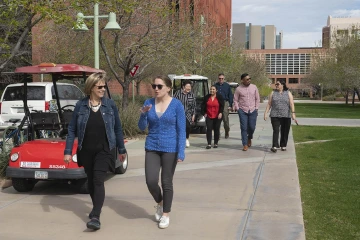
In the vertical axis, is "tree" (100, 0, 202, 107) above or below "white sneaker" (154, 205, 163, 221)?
above

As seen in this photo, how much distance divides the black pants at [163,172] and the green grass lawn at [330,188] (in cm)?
159

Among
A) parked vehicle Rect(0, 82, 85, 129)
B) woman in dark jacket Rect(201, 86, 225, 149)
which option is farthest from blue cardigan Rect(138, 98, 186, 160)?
parked vehicle Rect(0, 82, 85, 129)

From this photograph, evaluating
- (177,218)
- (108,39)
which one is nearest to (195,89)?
(108,39)

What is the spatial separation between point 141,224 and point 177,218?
483 mm

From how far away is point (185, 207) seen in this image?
694cm

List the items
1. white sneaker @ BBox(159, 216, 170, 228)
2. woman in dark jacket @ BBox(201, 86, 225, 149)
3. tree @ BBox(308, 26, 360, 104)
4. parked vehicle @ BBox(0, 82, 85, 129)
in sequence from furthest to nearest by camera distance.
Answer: tree @ BBox(308, 26, 360, 104), parked vehicle @ BBox(0, 82, 85, 129), woman in dark jacket @ BBox(201, 86, 225, 149), white sneaker @ BBox(159, 216, 170, 228)

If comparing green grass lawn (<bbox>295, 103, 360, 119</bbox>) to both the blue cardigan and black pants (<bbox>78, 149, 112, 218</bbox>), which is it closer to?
the blue cardigan

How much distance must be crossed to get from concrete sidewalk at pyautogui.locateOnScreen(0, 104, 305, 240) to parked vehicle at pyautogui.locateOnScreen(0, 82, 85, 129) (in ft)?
15.0

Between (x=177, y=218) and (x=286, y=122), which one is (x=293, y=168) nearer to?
(x=286, y=122)

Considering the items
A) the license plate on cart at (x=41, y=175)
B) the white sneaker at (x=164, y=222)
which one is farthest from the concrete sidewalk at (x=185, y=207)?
the license plate on cart at (x=41, y=175)

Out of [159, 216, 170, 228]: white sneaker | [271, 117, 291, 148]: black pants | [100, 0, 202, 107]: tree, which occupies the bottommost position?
[159, 216, 170, 228]: white sneaker

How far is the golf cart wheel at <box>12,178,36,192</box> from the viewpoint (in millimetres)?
7773

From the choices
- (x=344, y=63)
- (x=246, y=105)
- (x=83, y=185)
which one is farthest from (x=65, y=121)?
(x=344, y=63)

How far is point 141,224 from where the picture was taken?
6.14 meters
